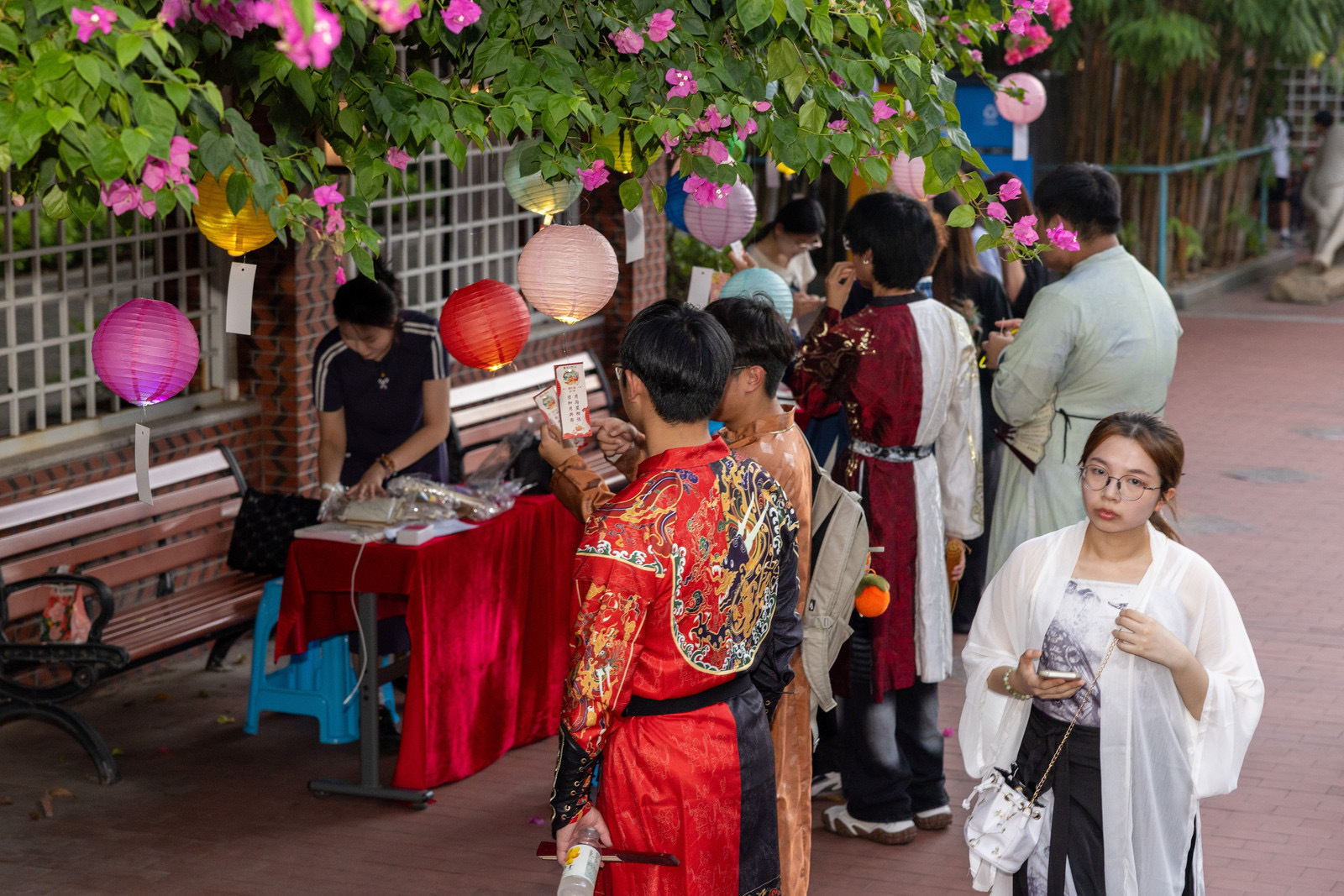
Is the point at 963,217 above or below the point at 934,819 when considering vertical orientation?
above

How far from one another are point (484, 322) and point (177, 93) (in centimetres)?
231

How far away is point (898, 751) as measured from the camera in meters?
5.21

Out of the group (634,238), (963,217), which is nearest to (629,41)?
(963,217)

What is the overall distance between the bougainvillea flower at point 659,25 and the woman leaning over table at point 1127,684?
4.43 feet

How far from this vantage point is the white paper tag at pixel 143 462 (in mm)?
4141

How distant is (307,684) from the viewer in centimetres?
597

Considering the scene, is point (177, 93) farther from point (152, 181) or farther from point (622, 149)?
point (622, 149)

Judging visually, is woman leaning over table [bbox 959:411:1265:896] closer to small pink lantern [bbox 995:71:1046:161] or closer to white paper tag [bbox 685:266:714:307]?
white paper tag [bbox 685:266:714:307]

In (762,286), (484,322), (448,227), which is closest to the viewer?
(484,322)

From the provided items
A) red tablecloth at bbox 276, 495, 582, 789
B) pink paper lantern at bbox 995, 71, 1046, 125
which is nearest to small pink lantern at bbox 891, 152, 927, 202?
pink paper lantern at bbox 995, 71, 1046, 125

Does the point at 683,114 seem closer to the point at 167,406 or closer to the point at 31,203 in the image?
the point at 31,203

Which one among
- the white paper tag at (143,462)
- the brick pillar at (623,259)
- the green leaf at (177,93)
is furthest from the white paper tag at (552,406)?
the brick pillar at (623,259)

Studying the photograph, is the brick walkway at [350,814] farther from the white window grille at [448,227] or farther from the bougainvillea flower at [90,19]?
the bougainvillea flower at [90,19]

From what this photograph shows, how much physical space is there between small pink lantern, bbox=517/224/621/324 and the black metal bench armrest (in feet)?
7.23
